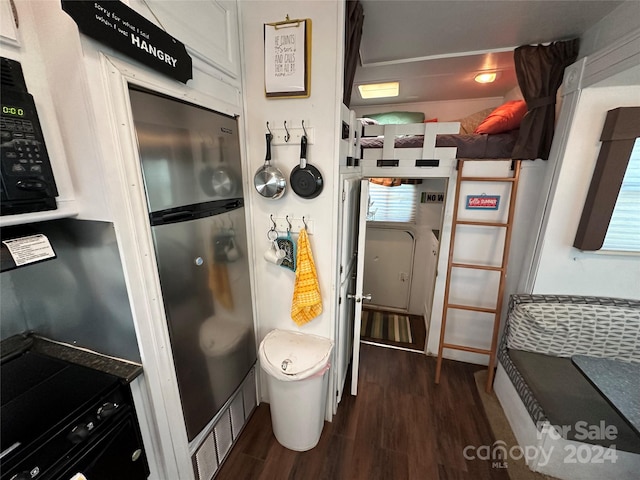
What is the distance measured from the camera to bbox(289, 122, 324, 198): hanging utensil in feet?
4.53

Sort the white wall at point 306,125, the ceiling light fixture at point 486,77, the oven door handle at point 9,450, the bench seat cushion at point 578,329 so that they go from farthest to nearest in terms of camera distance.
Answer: the ceiling light fixture at point 486,77
the bench seat cushion at point 578,329
the white wall at point 306,125
the oven door handle at point 9,450

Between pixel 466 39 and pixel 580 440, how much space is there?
2437 mm

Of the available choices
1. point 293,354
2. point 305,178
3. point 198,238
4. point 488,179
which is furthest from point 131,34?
point 488,179

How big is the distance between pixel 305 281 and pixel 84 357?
1.04 m

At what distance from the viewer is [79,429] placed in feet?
2.73

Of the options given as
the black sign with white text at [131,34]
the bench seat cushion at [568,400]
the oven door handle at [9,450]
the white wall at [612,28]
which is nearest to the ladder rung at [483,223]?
the bench seat cushion at [568,400]

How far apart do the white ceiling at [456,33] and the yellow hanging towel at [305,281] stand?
4.53 feet

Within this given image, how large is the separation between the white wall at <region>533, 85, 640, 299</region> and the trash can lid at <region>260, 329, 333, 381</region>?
1644 mm

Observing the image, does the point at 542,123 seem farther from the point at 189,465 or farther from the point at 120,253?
the point at 189,465

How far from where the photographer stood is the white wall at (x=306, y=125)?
4.21 feet

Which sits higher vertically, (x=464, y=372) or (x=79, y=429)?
(x=79, y=429)

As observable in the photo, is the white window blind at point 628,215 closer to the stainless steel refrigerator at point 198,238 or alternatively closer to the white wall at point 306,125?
the white wall at point 306,125

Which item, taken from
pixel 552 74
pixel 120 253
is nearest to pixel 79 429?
pixel 120 253

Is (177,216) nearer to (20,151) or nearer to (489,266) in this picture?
(20,151)
